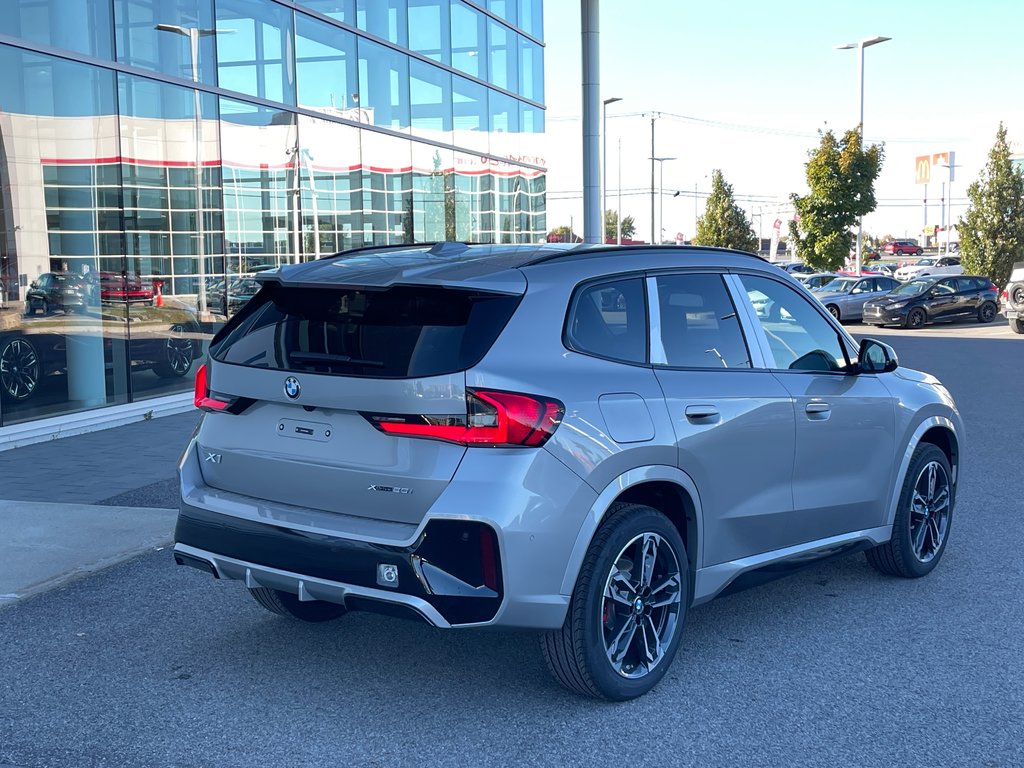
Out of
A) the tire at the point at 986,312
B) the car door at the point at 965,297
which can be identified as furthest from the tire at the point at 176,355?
the tire at the point at 986,312

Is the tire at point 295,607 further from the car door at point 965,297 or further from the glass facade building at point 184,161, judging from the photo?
the car door at point 965,297

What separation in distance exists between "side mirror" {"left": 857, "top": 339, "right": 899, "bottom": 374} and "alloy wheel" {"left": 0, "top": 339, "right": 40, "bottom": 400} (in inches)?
342

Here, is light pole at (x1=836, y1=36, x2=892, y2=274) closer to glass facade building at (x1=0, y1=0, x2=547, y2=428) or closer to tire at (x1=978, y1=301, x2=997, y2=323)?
tire at (x1=978, y1=301, x2=997, y2=323)

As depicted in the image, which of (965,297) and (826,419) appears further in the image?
(965,297)

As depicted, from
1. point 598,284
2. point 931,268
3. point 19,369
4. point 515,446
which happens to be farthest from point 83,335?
point 931,268

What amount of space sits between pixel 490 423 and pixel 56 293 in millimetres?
9501

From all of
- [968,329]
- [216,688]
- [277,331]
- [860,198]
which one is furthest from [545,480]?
[860,198]

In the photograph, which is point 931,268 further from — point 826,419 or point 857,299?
point 826,419

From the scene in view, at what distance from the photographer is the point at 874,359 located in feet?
18.6

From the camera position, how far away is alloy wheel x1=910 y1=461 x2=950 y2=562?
241 inches

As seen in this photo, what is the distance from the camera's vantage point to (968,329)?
30.3m

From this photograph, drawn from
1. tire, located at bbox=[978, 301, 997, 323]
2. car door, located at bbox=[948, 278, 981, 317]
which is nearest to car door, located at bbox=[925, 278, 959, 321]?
car door, located at bbox=[948, 278, 981, 317]

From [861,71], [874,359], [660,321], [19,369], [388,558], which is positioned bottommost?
[19,369]

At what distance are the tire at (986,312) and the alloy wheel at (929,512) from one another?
28269 millimetres
